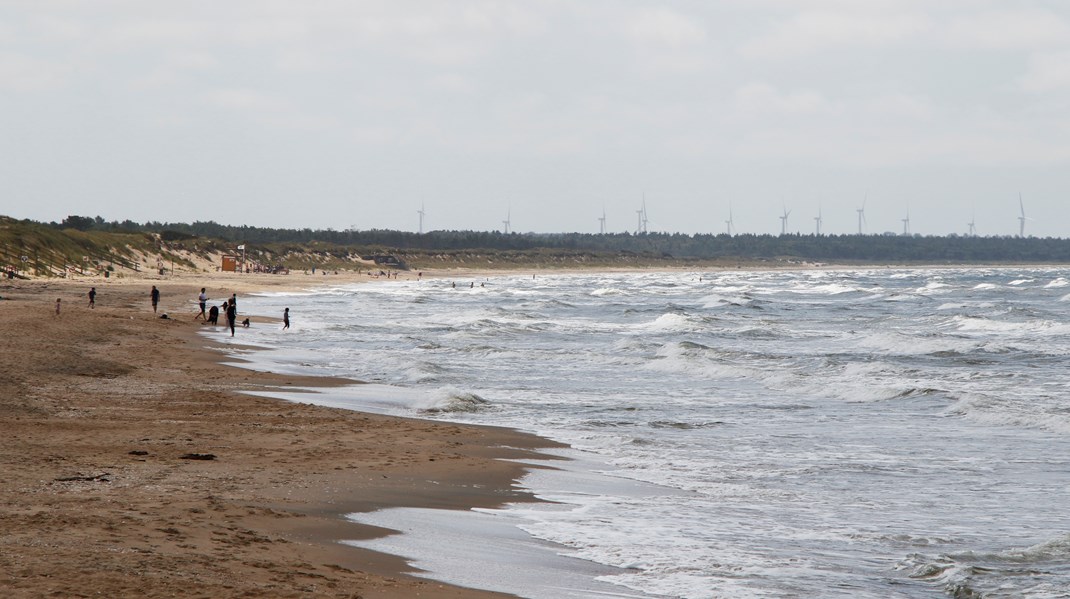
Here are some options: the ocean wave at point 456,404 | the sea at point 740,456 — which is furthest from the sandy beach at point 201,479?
the ocean wave at point 456,404

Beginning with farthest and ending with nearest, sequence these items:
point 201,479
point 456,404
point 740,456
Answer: point 456,404 → point 740,456 → point 201,479

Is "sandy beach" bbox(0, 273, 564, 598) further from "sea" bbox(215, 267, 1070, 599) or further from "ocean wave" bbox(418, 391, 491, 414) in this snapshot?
"ocean wave" bbox(418, 391, 491, 414)

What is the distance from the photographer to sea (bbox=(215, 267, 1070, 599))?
1014cm

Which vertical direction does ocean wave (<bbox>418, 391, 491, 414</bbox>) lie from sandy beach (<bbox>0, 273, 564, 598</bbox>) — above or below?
below

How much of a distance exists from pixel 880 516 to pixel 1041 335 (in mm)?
38703

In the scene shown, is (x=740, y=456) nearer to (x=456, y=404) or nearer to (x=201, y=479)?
(x=456, y=404)

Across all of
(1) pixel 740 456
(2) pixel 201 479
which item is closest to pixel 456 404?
(1) pixel 740 456

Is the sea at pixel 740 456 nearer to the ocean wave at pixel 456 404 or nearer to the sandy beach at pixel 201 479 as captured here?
the ocean wave at pixel 456 404

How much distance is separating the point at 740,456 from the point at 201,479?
8.28 m

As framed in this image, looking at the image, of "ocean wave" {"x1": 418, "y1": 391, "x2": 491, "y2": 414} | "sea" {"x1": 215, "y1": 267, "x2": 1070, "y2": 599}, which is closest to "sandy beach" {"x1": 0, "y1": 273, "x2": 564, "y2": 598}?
"sea" {"x1": 215, "y1": 267, "x2": 1070, "y2": 599}

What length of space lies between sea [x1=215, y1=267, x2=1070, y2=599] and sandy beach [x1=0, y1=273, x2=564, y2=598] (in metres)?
0.84

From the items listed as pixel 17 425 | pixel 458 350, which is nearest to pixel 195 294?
pixel 458 350

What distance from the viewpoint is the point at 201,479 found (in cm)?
1229

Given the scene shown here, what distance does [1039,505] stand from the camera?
43.7 ft
